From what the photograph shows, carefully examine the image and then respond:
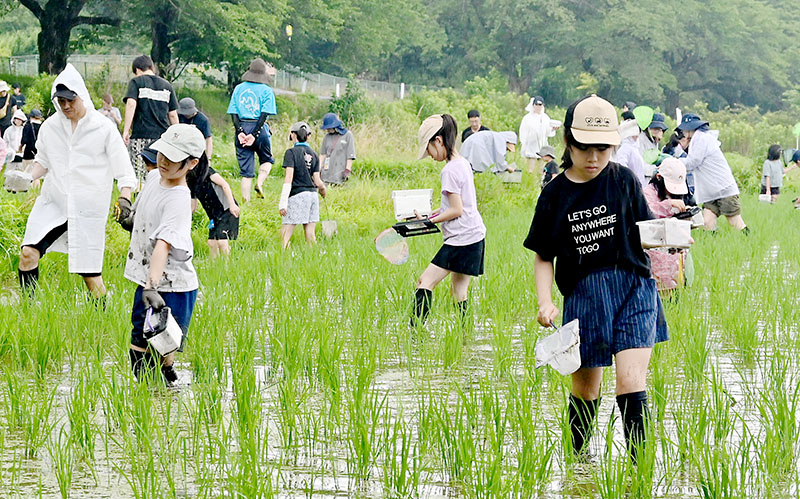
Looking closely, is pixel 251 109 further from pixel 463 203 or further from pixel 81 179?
pixel 463 203

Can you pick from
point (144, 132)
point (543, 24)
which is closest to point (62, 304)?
point (144, 132)

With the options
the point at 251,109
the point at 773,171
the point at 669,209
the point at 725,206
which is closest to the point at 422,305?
the point at 669,209

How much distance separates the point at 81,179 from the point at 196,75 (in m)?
30.2

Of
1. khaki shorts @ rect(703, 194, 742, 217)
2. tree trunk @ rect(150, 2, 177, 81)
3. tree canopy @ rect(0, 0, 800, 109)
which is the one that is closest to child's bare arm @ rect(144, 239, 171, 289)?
khaki shorts @ rect(703, 194, 742, 217)

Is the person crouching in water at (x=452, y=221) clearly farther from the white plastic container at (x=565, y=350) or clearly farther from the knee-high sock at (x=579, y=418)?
the white plastic container at (x=565, y=350)

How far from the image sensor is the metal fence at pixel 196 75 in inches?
1085

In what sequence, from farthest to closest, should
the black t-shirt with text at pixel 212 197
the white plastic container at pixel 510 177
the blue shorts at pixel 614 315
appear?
the white plastic container at pixel 510 177, the black t-shirt with text at pixel 212 197, the blue shorts at pixel 614 315

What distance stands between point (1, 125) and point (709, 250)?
9.98m

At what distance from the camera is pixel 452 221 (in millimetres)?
5840

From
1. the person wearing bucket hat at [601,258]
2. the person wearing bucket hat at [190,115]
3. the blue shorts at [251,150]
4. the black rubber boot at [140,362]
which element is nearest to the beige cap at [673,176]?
the person wearing bucket hat at [601,258]

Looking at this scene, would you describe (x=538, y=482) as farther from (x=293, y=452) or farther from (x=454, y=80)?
(x=454, y=80)

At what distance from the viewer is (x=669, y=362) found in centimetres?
480

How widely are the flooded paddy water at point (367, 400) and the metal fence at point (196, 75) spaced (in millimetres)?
19948

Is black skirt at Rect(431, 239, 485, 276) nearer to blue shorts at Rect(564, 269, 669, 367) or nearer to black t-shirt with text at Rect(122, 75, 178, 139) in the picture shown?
blue shorts at Rect(564, 269, 669, 367)
